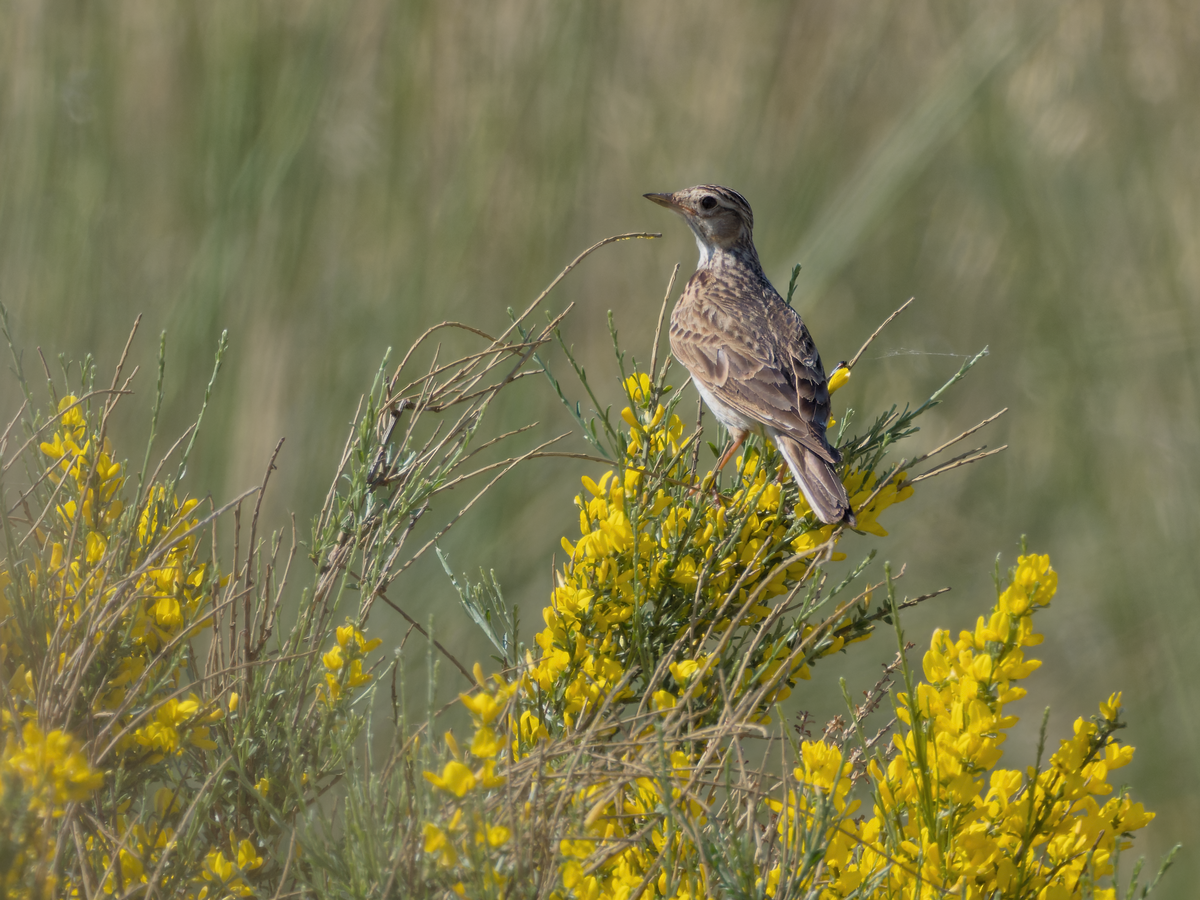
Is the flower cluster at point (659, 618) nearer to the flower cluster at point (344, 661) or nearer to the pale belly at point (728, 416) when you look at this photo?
the flower cluster at point (344, 661)

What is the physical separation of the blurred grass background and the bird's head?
1.70ft

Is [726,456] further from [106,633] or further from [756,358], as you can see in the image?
[106,633]

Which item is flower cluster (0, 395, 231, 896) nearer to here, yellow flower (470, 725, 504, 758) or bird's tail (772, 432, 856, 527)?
yellow flower (470, 725, 504, 758)

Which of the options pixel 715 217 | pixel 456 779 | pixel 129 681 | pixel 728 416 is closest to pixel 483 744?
pixel 456 779

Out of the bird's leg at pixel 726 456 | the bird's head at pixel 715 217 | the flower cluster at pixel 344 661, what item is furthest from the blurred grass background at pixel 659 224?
the flower cluster at pixel 344 661

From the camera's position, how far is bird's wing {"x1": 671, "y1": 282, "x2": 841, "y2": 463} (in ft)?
10.2

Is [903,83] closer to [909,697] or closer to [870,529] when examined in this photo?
[870,529]

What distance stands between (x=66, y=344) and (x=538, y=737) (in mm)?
3955

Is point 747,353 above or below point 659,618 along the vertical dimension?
above

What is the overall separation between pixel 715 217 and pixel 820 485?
2423mm

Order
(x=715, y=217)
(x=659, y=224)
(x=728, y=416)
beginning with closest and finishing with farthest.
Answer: (x=728, y=416) < (x=715, y=217) < (x=659, y=224)

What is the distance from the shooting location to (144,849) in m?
1.65

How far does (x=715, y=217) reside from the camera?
178 inches

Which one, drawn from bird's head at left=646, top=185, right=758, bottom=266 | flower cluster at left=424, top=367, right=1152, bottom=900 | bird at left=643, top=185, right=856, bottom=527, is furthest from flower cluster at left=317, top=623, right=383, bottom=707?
bird's head at left=646, top=185, right=758, bottom=266
